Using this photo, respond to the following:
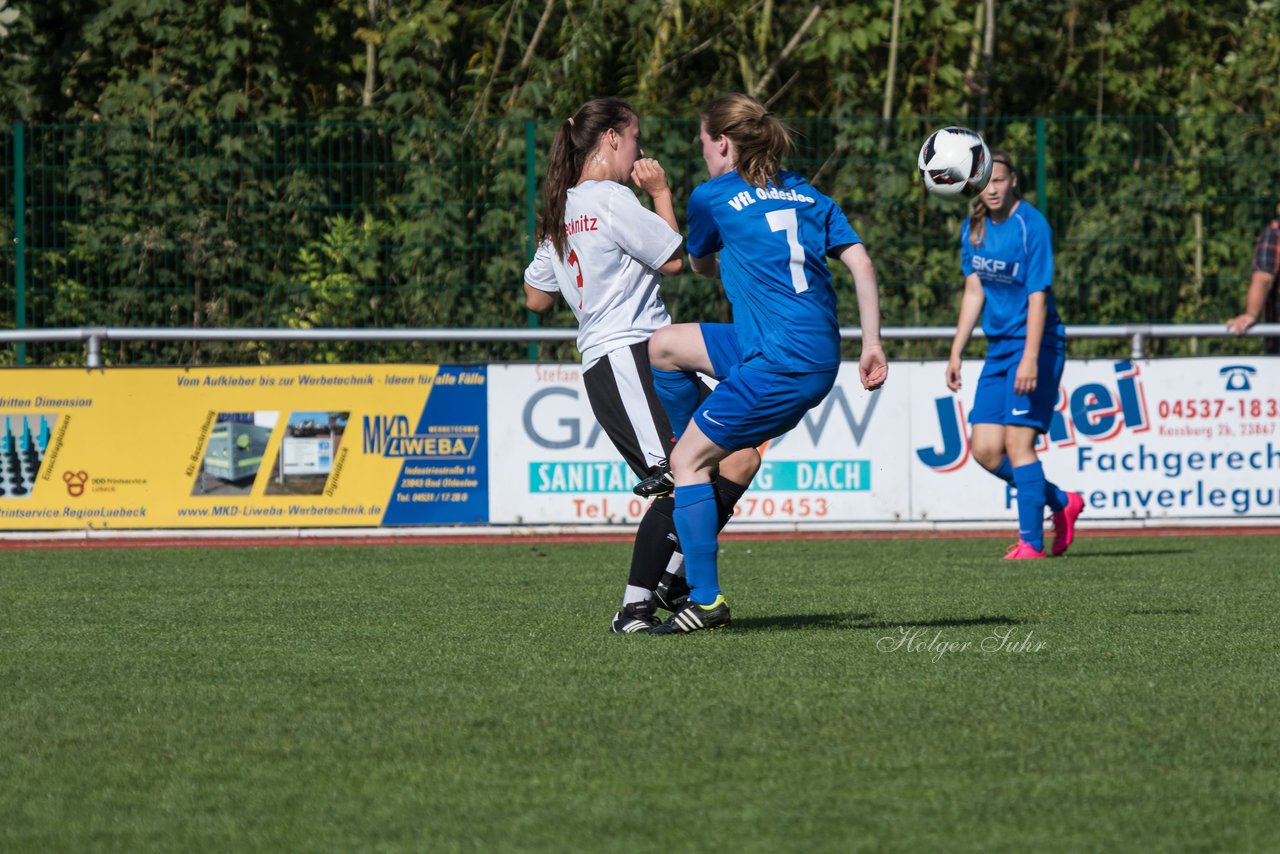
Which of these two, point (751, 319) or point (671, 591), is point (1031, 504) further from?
point (751, 319)

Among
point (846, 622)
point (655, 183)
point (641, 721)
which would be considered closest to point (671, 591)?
point (846, 622)

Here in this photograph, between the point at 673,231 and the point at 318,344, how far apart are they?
20.6 feet

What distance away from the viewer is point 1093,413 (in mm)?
11492

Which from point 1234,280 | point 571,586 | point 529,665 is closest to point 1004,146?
point 1234,280

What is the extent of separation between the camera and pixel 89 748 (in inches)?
176

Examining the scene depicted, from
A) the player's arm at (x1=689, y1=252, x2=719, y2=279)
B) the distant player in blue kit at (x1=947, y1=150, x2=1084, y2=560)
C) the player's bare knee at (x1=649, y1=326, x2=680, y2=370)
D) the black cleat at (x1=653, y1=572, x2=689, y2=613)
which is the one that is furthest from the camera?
the distant player in blue kit at (x1=947, y1=150, x2=1084, y2=560)

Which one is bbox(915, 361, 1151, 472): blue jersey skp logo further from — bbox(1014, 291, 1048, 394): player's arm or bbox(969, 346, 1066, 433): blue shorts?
bbox(1014, 291, 1048, 394): player's arm

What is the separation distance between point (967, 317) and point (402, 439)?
360cm

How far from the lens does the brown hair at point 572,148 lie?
6.48 meters

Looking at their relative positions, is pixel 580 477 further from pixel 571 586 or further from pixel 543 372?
pixel 571 586

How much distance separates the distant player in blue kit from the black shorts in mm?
3496

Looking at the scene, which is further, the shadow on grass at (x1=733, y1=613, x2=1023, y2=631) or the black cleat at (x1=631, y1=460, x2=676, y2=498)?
the shadow on grass at (x1=733, y1=613, x2=1023, y2=631)

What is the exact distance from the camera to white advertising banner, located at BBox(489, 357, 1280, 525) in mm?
11469

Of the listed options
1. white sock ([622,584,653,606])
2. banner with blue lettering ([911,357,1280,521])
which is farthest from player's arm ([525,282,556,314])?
banner with blue lettering ([911,357,1280,521])
